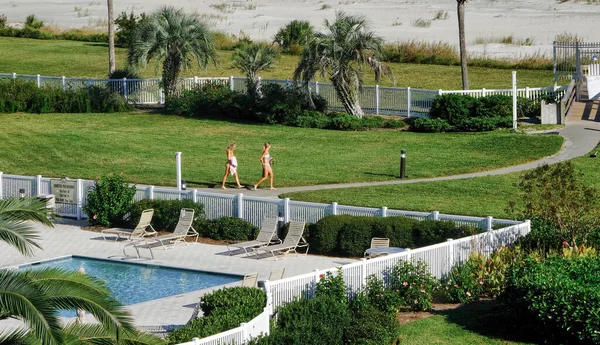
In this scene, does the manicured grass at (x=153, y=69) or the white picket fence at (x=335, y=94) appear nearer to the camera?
the white picket fence at (x=335, y=94)

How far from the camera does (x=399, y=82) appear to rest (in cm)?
5425

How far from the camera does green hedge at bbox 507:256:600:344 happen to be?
1731 centimetres

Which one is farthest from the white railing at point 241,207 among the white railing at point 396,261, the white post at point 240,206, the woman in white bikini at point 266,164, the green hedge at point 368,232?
the woman in white bikini at point 266,164

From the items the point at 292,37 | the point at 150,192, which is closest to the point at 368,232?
the point at 150,192

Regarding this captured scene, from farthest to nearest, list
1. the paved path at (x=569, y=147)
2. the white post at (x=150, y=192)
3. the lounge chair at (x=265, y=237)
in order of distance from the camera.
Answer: the paved path at (x=569, y=147) → the white post at (x=150, y=192) → the lounge chair at (x=265, y=237)

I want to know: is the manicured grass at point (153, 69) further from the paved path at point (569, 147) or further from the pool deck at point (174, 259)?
the pool deck at point (174, 259)

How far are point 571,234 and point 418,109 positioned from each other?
2108cm

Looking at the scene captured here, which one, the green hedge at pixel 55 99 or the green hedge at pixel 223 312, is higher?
the green hedge at pixel 55 99

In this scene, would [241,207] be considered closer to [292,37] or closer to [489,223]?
[489,223]

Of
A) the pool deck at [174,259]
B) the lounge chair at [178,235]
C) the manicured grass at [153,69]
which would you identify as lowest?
the pool deck at [174,259]

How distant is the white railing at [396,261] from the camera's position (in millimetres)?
18328

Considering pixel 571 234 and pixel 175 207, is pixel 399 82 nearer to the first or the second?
pixel 175 207

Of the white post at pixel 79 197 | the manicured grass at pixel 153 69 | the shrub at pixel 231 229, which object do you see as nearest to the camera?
the shrub at pixel 231 229

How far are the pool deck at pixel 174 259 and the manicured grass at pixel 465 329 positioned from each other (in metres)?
4.78
